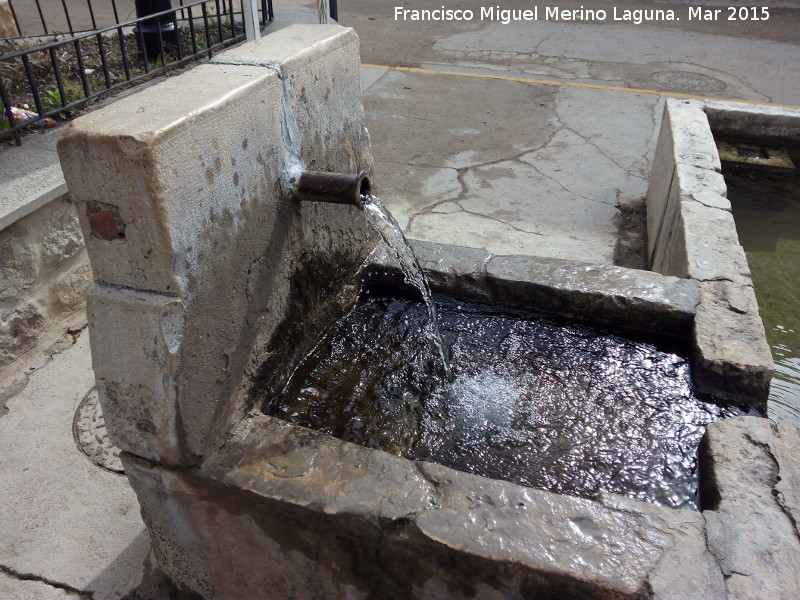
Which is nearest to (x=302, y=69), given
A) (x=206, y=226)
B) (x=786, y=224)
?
(x=206, y=226)

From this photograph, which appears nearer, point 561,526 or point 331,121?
point 561,526

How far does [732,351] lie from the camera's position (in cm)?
202

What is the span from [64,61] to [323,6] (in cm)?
178

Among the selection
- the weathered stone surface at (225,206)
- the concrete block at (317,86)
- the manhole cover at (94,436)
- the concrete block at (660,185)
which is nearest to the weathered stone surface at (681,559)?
the weathered stone surface at (225,206)

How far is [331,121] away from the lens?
2.16 meters

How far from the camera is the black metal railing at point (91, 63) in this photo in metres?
3.01

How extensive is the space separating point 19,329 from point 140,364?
1.59 m

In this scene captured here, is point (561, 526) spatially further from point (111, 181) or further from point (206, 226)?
point (111, 181)

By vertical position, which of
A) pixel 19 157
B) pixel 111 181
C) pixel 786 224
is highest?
pixel 111 181

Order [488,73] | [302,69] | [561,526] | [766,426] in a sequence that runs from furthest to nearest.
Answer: [488,73] < [302,69] < [766,426] < [561,526]

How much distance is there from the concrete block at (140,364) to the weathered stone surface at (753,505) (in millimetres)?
1238

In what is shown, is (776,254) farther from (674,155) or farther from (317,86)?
(317,86)

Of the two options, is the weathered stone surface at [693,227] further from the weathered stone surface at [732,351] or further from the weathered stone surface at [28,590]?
the weathered stone surface at [28,590]

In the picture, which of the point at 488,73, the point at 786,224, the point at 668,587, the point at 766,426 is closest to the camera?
the point at 668,587
